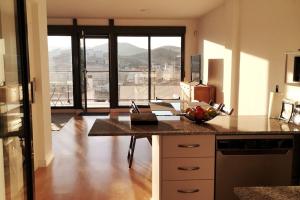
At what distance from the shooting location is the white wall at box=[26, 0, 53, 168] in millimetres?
3699

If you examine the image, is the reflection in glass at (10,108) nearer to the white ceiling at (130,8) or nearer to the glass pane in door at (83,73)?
the white ceiling at (130,8)

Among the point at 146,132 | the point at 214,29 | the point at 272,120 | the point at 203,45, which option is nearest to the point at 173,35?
the point at 203,45

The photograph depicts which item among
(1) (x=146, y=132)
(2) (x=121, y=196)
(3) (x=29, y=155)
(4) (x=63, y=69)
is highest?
(4) (x=63, y=69)

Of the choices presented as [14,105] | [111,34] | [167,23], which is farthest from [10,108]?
[167,23]

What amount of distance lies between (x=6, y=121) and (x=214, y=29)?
528 centimetres

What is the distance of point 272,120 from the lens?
9.02 feet

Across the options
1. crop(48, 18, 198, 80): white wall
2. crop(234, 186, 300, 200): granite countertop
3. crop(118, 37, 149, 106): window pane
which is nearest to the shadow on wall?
crop(48, 18, 198, 80): white wall

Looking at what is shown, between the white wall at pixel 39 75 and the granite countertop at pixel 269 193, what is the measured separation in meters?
3.24

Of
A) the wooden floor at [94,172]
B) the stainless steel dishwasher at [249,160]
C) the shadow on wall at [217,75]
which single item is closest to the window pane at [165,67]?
the shadow on wall at [217,75]

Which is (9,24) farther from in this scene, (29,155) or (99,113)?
(99,113)

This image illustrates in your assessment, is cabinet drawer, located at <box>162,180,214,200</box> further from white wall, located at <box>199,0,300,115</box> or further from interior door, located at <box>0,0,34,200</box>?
white wall, located at <box>199,0,300,115</box>

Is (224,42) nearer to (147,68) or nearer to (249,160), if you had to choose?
(147,68)

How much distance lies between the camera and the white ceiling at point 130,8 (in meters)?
5.80

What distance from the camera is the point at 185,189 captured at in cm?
226
